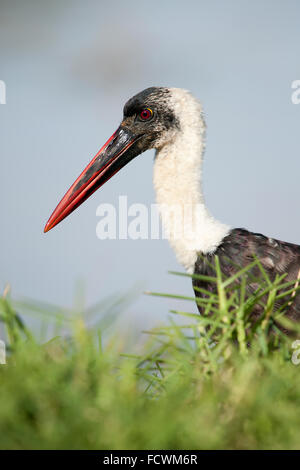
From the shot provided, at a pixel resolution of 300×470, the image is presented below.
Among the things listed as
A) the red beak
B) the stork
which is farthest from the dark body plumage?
the red beak

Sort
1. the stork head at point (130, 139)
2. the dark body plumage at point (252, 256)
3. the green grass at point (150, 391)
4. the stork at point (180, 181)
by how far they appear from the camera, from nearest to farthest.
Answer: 1. the green grass at point (150, 391)
2. the dark body plumage at point (252, 256)
3. the stork at point (180, 181)
4. the stork head at point (130, 139)

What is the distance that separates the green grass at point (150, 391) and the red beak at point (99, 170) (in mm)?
2981

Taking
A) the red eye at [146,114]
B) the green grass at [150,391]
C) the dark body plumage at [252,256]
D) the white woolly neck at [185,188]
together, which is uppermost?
the red eye at [146,114]

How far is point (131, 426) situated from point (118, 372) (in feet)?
1.50

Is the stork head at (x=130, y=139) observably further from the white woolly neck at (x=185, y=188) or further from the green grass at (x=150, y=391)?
the green grass at (x=150, y=391)

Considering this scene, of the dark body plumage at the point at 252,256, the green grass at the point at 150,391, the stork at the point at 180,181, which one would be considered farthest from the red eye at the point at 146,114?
the green grass at the point at 150,391

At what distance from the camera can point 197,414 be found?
75.8 inches

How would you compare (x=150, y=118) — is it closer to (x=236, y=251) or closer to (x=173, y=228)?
(x=173, y=228)

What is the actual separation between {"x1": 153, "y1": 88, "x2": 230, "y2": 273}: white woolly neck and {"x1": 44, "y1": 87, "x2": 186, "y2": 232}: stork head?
3.3 inches

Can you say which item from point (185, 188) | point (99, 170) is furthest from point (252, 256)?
point (99, 170)

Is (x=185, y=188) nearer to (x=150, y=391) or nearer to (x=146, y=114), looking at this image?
(x=146, y=114)

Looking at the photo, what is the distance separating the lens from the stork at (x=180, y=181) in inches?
176

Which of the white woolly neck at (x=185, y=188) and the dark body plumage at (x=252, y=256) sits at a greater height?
the white woolly neck at (x=185, y=188)

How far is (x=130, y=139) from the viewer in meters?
5.63
